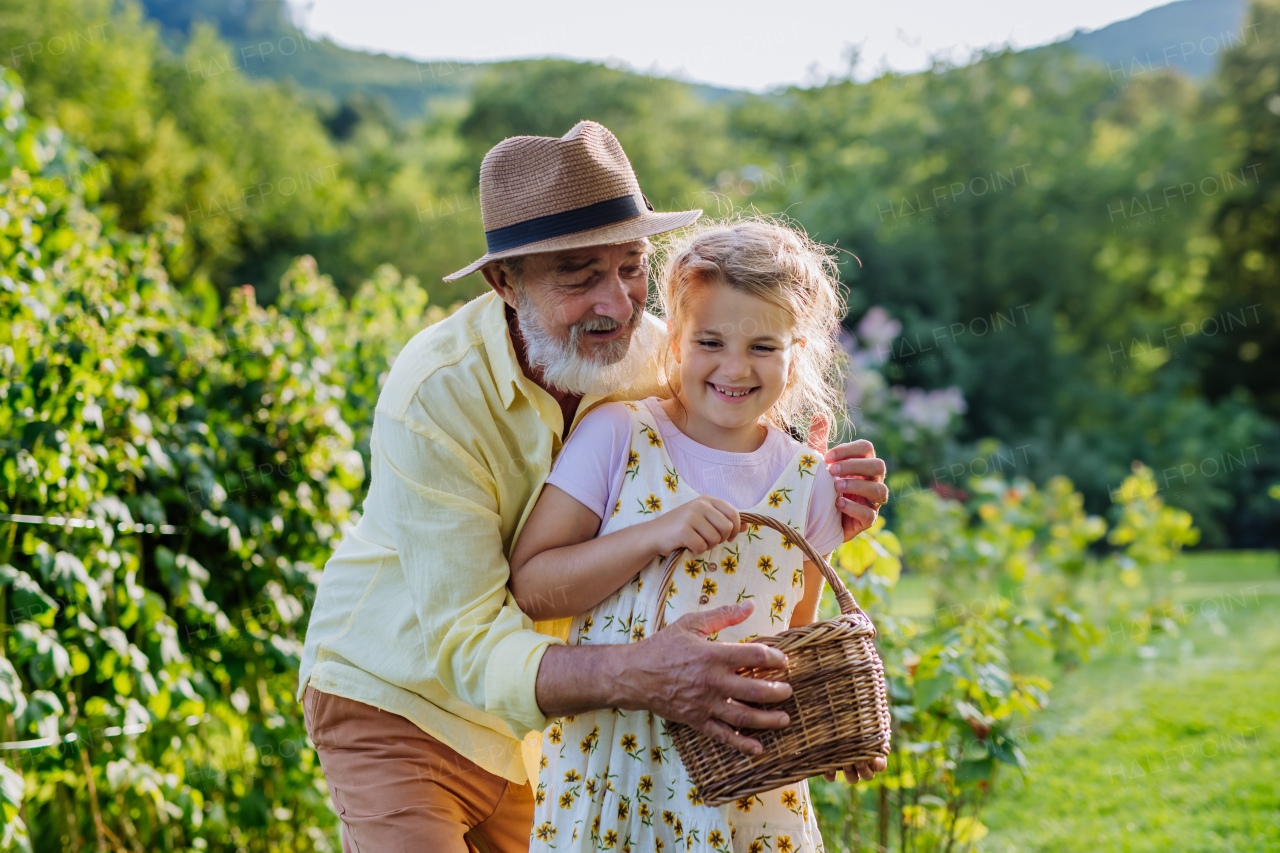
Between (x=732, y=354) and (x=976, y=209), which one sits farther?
(x=976, y=209)

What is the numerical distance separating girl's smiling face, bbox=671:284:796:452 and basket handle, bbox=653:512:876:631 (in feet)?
0.78

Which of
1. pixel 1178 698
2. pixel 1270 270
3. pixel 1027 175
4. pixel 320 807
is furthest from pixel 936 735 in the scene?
pixel 1270 270

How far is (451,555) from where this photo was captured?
1832 mm

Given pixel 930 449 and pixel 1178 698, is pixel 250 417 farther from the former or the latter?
pixel 930 449

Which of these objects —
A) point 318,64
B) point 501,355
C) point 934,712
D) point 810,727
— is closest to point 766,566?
point 810,727

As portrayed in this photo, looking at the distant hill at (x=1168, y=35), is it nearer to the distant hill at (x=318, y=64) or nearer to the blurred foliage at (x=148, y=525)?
the blurred foliage at (x=148, y=525)

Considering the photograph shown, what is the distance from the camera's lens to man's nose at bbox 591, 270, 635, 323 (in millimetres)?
1995

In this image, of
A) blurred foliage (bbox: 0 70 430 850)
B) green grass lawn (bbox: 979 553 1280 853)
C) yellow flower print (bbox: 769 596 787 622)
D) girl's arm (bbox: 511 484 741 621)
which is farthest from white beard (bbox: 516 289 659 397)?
green grass lawn (bbox: 979 553 1280 853)

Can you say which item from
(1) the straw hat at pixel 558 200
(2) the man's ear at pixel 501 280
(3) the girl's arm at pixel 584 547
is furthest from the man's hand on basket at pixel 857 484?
(2) the man's ear at pixel 501 280

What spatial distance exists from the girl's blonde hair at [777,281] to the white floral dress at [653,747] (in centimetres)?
33

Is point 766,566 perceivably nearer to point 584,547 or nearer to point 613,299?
point 584,547

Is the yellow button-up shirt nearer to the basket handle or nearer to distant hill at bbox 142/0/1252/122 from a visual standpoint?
the basket handle

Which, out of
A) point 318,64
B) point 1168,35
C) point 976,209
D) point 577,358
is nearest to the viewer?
point 577,358

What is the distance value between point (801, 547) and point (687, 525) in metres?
0.25
